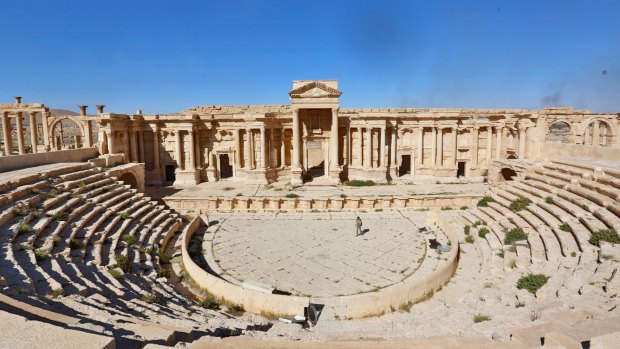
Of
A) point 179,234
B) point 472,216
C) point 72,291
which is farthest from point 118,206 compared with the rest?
point 472,216

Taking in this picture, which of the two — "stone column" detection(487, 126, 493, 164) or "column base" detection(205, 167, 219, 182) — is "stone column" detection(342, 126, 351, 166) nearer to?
"column base" detection(205, 167, 219, 182)

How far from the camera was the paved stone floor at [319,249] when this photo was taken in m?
11.2

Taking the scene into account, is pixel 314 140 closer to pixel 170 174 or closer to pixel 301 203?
pixel 301 203

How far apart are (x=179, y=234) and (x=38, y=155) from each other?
9056 mm

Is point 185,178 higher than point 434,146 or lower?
lower

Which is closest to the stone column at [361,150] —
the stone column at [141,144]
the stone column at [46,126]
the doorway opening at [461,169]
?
the doorway opening at [461,169]

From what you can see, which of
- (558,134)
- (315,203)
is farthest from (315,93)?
(558,134)

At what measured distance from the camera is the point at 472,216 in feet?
54.8

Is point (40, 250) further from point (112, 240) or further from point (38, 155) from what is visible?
point (38, 155)

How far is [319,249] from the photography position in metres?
13.9

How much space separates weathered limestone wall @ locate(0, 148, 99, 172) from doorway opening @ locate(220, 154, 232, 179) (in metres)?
8.80

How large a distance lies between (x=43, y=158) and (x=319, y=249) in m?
15.9

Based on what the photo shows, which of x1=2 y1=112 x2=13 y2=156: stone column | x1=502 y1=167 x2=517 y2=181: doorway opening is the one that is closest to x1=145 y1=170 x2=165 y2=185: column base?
x1=2 y1=112 x2=13 y2=156: stone column

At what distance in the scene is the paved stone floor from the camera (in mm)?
11227
